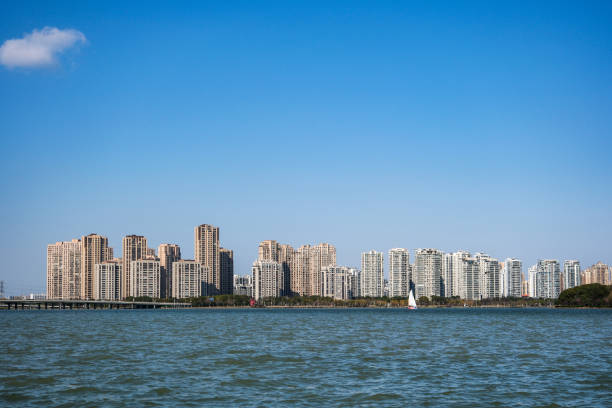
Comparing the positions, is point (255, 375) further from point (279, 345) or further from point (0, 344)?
point (0, 344)

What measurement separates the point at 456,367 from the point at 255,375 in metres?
9.91

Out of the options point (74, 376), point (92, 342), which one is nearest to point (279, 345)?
point (92, 342)

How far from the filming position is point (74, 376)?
1131 inches

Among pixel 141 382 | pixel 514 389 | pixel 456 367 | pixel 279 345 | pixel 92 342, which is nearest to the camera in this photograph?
pixel 514 389

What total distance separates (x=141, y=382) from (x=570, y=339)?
38.3m

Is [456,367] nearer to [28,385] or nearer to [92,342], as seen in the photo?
[28,385]

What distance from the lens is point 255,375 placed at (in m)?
29.2

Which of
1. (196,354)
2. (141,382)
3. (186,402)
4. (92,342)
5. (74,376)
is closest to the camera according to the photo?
(186,402)

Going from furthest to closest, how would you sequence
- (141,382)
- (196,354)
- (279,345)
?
1. (279,345)
2. (196,354)
3. (141,382)

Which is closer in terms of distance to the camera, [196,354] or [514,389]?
[514,389]

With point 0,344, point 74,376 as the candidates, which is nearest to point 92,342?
point 0,344

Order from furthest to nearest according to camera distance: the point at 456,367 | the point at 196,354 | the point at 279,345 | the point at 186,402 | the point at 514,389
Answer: the point at 279,345 → the point at 196,354 → the point at 456,367 → the point at 514,389 → the point at 186,402

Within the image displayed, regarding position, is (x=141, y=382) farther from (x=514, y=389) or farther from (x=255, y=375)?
(x=514, y=389)

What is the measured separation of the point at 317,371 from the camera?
30.4 meters
